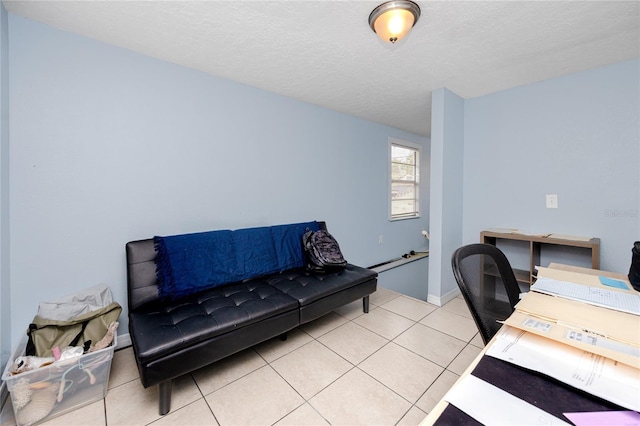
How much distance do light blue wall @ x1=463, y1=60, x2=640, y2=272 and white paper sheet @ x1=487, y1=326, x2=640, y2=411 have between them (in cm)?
231

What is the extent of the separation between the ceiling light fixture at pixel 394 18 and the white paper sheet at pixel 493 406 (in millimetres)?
1805

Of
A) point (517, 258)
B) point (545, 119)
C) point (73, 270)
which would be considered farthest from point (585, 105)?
point (73, 270)

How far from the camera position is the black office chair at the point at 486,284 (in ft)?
3.13

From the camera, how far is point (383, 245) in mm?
4086

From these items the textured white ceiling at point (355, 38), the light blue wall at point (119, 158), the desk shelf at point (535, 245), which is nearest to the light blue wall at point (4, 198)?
the light blue wall at point (119, 158)

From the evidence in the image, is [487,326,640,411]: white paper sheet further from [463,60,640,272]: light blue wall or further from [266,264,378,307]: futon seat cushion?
[463,60,640,272]: light blue wall

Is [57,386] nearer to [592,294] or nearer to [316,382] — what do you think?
[316,382]

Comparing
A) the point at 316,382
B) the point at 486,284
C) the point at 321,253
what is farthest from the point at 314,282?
the point at 486,284

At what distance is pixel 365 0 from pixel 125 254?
2419mm

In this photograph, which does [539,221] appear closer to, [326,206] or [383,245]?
[383,245]

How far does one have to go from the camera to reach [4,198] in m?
1.52

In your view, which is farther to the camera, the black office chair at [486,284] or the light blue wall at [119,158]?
the light blue wall at [119,158]

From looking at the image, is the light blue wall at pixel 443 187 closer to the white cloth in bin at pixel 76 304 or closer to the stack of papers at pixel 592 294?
the stack of papers at pixel 592 294

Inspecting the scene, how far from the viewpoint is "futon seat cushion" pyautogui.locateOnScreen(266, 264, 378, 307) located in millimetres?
2031
